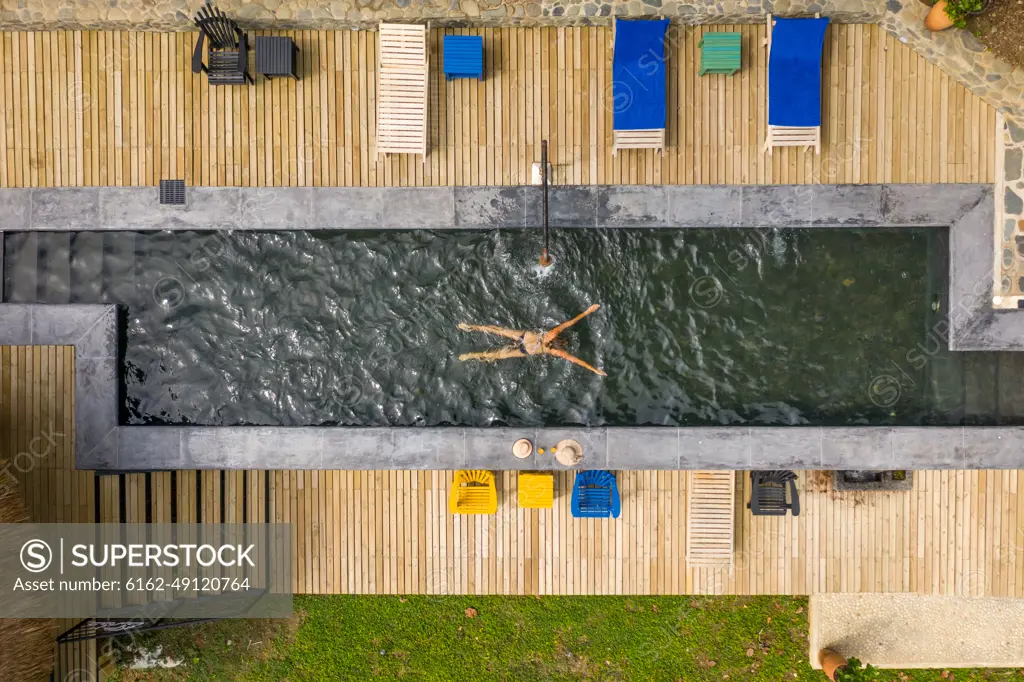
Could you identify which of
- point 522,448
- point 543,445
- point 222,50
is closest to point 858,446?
point 543,445

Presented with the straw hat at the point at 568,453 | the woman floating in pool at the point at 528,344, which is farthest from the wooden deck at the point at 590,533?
the woman floating in pool at the point at 528,344

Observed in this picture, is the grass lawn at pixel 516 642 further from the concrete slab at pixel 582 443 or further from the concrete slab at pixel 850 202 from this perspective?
the concrete slab at pixel 850 202

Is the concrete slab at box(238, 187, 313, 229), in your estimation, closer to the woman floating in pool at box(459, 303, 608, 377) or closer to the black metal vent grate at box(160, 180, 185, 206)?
the black metal vent grate at box(160, 180, 185, 206)

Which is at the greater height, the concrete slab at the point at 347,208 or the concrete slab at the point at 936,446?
the concrete slab at the point at 347,208

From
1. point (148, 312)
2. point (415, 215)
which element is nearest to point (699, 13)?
point (415, 215)

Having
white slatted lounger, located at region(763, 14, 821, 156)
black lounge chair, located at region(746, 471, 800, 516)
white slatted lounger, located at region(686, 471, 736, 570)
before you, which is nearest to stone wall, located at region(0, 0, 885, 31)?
white slatted lounger, located at region(763, 14, 821, 156)

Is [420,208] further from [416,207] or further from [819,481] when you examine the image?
[819,481]

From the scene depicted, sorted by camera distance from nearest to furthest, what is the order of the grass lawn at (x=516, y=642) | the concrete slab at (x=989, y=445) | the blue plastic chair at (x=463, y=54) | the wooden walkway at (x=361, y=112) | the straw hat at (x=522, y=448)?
the straw hat at (x=522, y=448), the concrete slab at (x=989, y=445), the blue plastic chair at (x=463, y=54), the wooden walkway at (x=361, y=112), the grass lawn at (x=516, y=642)
